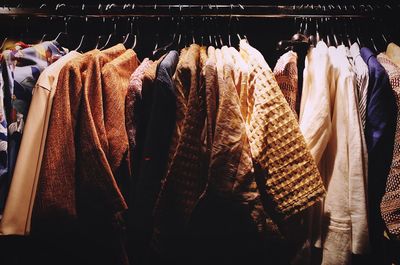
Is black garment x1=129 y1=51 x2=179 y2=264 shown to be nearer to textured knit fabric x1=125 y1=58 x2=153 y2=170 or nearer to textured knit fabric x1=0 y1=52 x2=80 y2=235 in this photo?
textured knit fabric x1=125 y1=58 x2=153 y2=170

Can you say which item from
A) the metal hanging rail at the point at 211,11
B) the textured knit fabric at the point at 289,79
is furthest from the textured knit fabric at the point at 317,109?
the metal hanging rail at the point at 211,11

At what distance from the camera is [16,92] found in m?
0.89

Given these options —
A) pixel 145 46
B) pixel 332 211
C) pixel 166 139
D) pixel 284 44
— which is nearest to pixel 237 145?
pixel 166 139

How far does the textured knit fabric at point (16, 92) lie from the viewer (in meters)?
0.84

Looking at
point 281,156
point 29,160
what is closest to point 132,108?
point 29,160

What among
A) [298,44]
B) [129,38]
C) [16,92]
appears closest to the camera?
[16,92]

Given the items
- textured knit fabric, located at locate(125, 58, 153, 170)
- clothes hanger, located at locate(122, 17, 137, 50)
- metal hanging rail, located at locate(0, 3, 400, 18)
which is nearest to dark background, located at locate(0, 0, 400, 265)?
clothes hanger, located at locate(122, 17, 137, 50)

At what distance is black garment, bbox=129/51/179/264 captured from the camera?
0.83 meters

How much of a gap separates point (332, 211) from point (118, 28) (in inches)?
48.2

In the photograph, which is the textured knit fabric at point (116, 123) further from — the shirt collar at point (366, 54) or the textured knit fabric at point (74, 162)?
the shirt collar at point (366, 54)

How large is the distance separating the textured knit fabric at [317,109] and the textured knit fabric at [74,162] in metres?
0.60

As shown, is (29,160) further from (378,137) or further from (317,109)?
(378,137)

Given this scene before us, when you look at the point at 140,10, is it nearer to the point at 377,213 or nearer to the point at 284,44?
the point at 284,44

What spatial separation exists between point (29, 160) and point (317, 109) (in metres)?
0.89
